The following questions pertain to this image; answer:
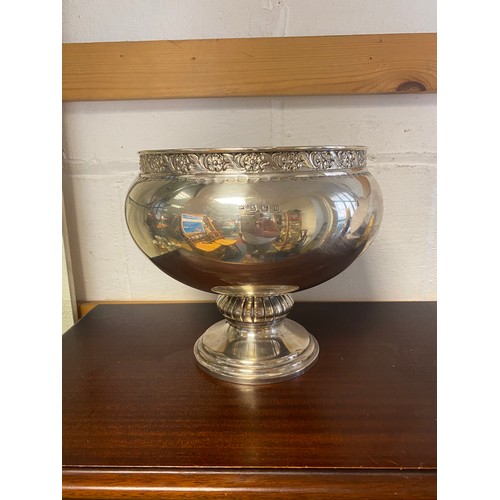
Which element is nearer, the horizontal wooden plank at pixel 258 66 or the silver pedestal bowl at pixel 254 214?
the silver pedestal bowl at pixel 254 214

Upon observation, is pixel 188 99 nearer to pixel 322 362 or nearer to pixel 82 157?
pixel 82 157

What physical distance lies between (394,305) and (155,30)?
0.64m

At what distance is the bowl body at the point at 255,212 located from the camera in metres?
0.44

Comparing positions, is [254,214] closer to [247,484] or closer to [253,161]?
[253,161]

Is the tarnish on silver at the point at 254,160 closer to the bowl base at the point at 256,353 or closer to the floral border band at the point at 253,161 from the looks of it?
the floral border band at the point at 253,161

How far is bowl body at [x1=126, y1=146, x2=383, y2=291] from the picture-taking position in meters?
0.44

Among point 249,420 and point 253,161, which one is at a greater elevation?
point 253,161

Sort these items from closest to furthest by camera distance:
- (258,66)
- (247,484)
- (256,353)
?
(247,484)
(256,353)
(258,66)

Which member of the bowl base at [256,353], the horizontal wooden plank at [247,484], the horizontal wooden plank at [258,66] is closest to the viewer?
the horizontal wooden plank at [247,484]

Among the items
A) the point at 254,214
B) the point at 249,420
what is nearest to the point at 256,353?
the point at 249,420

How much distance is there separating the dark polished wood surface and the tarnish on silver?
271 millimetres

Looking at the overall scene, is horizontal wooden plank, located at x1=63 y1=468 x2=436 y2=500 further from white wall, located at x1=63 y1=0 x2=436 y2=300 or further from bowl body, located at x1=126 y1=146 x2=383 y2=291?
white wall, located at x1=63 y1=0 x2=436 y2=300

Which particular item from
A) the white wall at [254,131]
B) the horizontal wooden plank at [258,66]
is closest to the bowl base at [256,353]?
the white wall at [254,131]

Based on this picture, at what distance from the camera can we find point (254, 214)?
0.43 m
